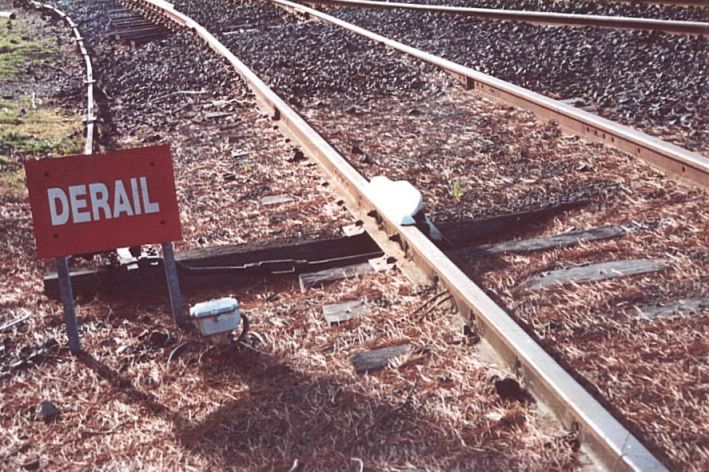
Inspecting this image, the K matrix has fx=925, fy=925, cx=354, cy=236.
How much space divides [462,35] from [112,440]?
10011 millimetres

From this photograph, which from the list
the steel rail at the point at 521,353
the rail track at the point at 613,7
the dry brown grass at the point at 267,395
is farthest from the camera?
the rail track at the point at 613,7

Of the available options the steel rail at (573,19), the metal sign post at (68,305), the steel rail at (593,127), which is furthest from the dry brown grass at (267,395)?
the steel rail at (573,19)

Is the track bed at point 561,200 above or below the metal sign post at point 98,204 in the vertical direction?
below

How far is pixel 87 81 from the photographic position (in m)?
10.6

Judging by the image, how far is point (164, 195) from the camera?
12.4 feet

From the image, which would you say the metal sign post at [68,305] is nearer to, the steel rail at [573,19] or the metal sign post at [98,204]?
the metal sign post at [98,204]

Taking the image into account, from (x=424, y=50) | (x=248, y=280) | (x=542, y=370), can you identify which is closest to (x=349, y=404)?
(x=542, y=370)

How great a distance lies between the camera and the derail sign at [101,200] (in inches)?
143

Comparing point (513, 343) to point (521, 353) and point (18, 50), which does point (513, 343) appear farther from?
point (18, 50)

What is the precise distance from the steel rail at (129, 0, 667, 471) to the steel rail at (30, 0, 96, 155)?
187 cm

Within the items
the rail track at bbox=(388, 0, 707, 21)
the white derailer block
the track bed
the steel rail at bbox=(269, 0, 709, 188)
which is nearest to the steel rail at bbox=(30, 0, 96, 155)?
the track bed

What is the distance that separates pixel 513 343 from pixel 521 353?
0.07 m

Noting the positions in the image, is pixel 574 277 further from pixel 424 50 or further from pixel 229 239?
pixel 424 50

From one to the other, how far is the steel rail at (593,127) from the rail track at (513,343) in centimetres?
10
